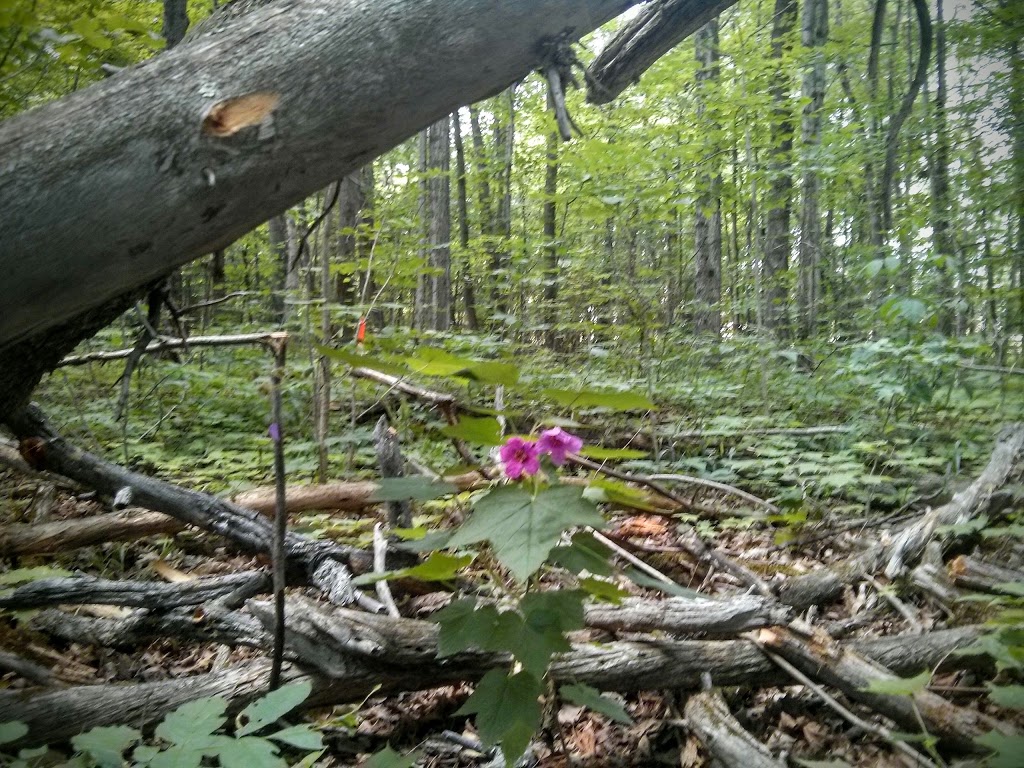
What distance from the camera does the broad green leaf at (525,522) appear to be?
122 centimetres

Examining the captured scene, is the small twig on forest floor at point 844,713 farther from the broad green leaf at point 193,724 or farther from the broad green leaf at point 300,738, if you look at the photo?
the broad green leaf at point 193,724

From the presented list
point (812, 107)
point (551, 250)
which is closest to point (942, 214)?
point (812, 107)

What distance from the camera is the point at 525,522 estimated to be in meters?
1.29

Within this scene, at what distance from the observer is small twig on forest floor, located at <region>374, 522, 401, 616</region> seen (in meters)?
2.32

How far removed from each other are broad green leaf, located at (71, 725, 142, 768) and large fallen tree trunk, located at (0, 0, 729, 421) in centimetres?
93

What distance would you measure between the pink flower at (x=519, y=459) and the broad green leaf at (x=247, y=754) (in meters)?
0.76

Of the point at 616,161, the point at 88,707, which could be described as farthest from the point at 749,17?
the point at 88,707

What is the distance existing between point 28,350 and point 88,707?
3.26ft

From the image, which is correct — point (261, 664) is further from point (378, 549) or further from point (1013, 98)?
point (1013, 98)

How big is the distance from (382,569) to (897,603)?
1.95 meters

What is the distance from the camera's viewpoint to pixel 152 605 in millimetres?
2383

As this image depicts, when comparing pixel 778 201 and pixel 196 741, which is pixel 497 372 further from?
pixel 778 201

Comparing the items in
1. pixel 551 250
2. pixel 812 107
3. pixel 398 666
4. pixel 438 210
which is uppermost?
pixel 812 107

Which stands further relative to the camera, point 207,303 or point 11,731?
point 207,303
